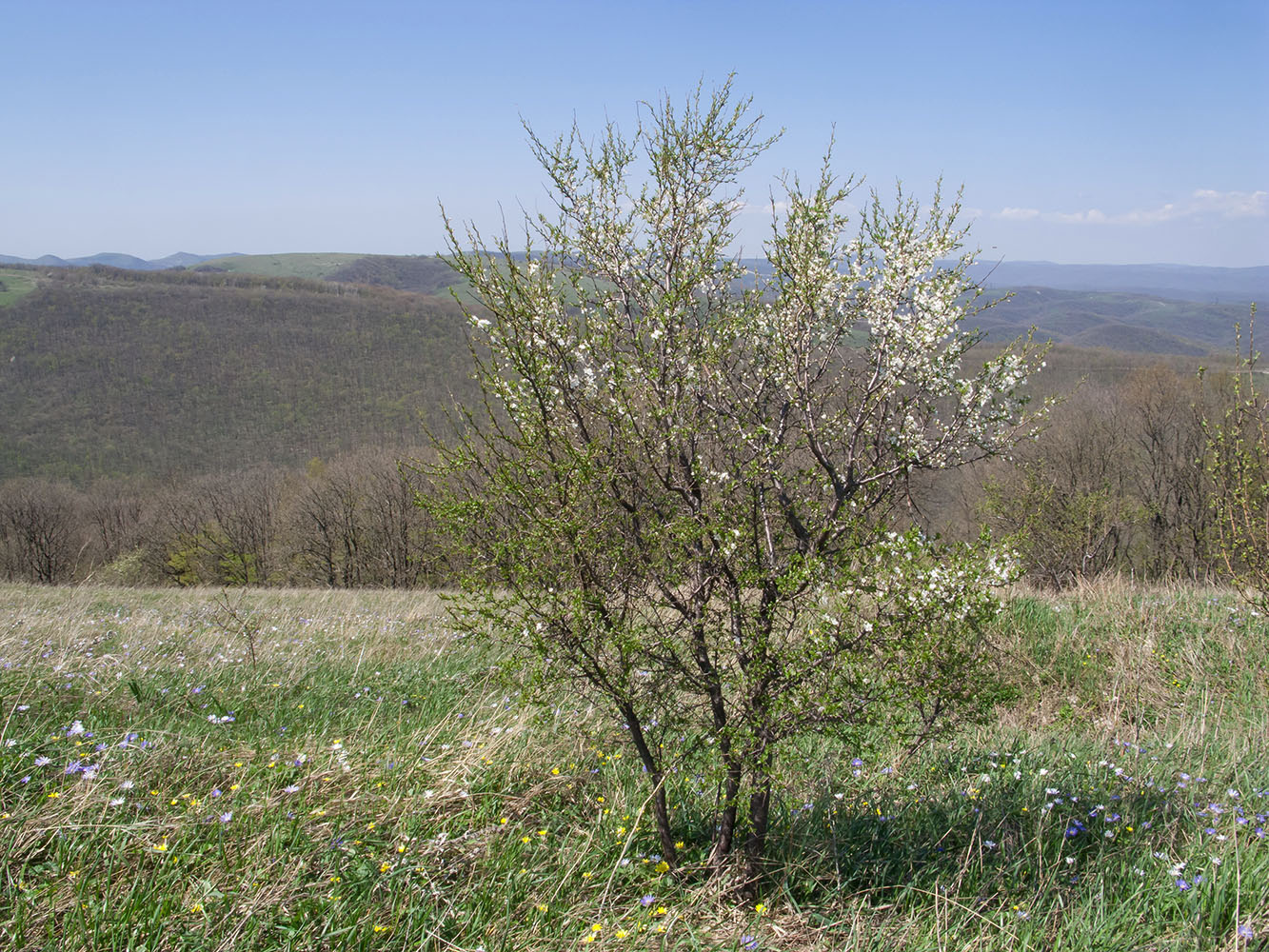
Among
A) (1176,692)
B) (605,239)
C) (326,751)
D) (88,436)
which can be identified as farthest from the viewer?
(88,436)

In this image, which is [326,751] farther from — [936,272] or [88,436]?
[88,436]

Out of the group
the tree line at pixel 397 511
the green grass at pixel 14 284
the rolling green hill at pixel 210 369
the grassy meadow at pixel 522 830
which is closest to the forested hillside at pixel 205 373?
the rolling green hill at pixel 210 369

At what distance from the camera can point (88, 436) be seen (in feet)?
249

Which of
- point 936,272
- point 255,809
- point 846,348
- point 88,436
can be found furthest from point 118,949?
point 88,436

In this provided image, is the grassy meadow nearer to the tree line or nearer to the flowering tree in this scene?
the flowering tree

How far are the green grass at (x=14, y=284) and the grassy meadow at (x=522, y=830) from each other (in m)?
126

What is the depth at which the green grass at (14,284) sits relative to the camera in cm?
10588


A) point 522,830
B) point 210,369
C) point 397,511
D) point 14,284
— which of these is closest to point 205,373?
point 210,369

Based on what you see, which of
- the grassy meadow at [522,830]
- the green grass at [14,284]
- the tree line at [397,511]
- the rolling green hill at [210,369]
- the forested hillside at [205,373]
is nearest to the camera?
the grassy meadow at [522,830]

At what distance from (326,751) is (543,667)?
154cm

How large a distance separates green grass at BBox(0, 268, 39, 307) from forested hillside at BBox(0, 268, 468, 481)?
2.70 meters

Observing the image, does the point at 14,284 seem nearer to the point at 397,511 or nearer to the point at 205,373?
the point at 205,373

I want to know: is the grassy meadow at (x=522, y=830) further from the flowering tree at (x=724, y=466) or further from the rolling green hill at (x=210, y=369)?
the rolling green hill at (x=210, y=369)

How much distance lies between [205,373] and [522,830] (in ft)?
334
